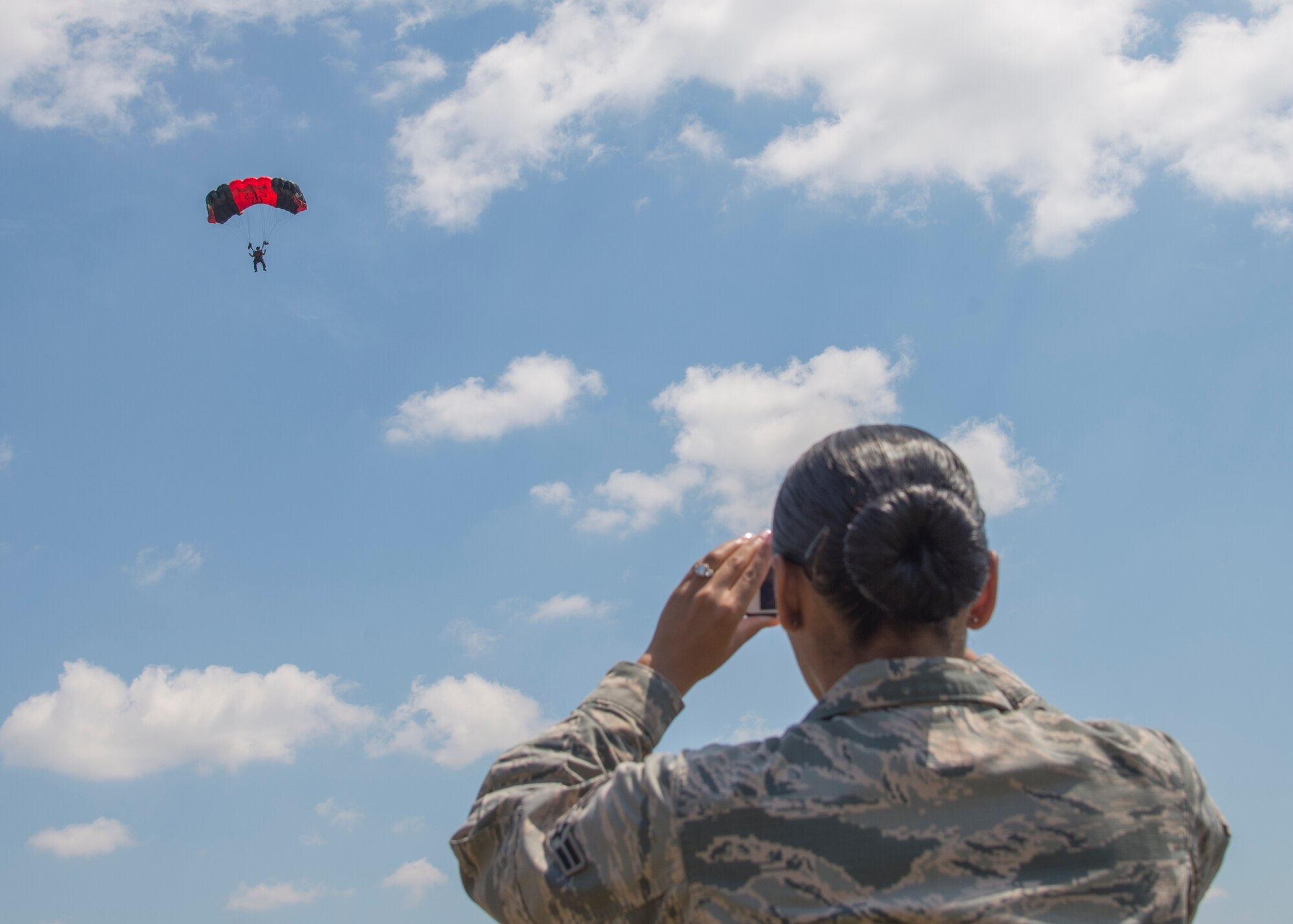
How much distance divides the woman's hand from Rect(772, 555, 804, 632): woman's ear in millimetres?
408

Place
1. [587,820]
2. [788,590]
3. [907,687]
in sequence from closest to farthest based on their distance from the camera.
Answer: [587,820] → [907,687] → [788,590]

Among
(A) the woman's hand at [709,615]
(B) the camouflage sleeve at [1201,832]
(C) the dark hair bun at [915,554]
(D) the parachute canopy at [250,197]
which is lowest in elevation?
(B) the camouflage sleeve at [1201,832]

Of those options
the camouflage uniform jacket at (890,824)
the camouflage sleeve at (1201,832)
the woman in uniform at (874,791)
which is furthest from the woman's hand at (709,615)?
the camouflage sleeve at (1201,832)

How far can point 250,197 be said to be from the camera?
65.6 m

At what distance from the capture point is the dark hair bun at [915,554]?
3.44m

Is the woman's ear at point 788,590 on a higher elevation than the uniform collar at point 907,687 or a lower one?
higher

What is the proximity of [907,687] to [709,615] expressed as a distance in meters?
0.93

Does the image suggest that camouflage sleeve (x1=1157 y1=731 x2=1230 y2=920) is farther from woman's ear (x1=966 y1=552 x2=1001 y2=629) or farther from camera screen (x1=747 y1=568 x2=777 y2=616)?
camera screen (x1=747 y1=568 x2=777 y2=616)

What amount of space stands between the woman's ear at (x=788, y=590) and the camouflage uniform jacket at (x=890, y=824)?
1.08 ft

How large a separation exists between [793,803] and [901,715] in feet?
1.43

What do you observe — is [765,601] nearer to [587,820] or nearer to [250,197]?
[587,820]

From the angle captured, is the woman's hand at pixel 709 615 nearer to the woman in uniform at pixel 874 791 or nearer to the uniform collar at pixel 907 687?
the woman in uniform at pixel 874 791

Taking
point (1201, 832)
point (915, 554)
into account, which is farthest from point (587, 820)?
point (1201, 832)

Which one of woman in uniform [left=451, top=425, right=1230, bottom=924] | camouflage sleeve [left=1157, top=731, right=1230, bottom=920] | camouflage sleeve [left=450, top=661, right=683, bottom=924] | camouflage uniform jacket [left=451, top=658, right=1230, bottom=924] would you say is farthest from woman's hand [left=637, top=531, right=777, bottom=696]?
camouflage sleeve [left=1157, top=731, right=1230, bottom=920]
